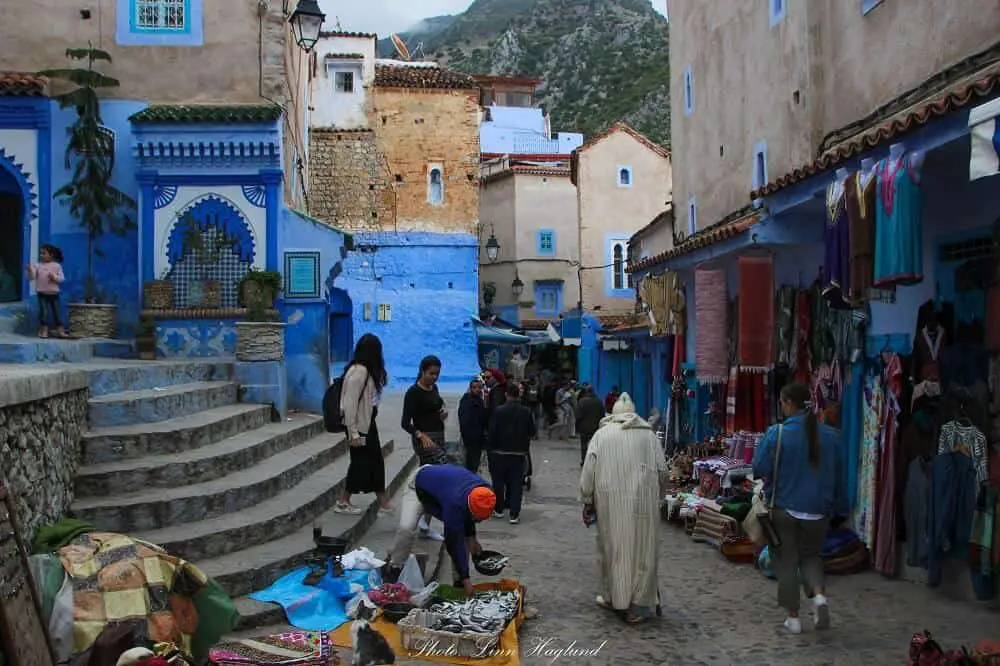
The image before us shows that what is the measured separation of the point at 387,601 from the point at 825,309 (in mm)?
5704

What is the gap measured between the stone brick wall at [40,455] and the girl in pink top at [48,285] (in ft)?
18.0

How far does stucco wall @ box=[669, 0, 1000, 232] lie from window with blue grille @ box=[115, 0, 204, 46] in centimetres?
796

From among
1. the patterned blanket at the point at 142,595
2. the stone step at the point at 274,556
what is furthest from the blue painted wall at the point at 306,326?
the patterned blanket at the point at 142,595

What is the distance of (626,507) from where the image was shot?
6910mm

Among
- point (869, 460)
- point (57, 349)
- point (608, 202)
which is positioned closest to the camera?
point (869, 460)

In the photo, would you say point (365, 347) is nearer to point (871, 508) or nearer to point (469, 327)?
point (871, 508)

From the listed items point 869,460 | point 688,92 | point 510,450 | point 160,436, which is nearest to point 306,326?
point 510,450

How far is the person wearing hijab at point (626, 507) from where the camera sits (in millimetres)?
6844

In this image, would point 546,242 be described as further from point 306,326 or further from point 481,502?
point 481,502

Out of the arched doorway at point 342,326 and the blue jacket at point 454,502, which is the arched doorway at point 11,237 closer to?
the blue jacket at point 454,502

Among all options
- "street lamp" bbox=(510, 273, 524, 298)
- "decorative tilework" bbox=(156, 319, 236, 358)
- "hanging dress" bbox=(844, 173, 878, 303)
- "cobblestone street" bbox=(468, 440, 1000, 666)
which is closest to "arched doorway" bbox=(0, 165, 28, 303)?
"decorative tilework" bbox=(156, 319, 236, 358)

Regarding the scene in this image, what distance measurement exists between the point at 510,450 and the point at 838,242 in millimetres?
5155

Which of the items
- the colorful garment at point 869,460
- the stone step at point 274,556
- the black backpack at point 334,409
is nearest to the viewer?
the stone step at point 274,556

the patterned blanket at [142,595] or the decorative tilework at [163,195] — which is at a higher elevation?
the decorative tilework at [163,195]
